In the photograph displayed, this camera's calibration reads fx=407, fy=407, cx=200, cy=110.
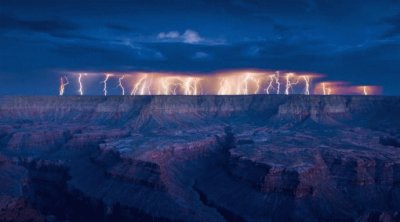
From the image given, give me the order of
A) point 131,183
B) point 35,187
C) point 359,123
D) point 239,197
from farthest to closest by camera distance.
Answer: point 359,123
point 35,187
point 131,183
point 239,197

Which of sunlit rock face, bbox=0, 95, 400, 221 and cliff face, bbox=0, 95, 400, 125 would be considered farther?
cliff face, bbox=0, 95, 400, 125

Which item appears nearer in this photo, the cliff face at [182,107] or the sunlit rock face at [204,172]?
the sunlit rock face at [204,172]

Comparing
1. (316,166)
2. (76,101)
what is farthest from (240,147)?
(76,101)

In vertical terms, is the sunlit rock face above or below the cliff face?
below

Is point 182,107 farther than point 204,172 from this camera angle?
Yes

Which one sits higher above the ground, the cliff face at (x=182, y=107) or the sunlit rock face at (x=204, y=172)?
the cliff face at (x=182, y=107)

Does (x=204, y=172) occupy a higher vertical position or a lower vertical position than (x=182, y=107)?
lower

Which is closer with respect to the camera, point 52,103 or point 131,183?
point 131,183

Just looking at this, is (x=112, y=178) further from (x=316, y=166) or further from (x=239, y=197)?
(x=316, y=166)
